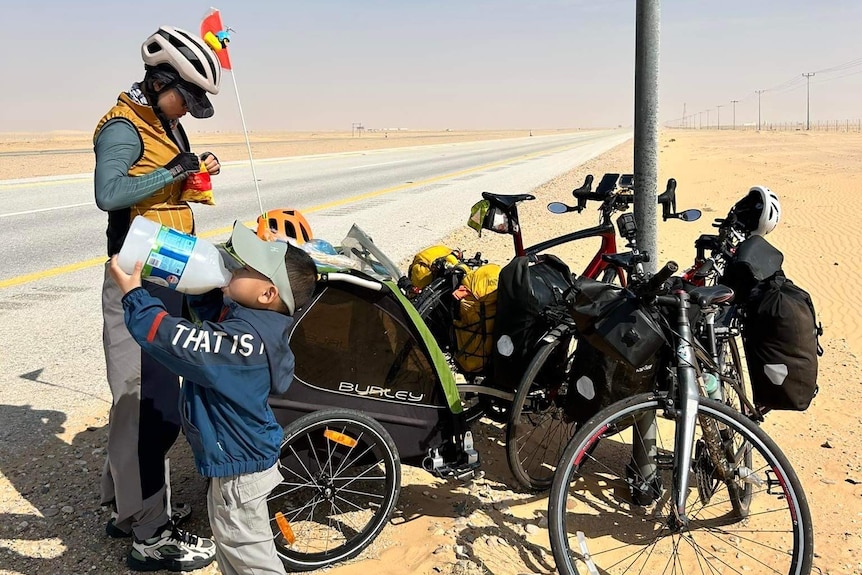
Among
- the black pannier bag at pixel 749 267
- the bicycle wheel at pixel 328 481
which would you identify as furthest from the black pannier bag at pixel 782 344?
the bicycle wheel at pixel 328 481

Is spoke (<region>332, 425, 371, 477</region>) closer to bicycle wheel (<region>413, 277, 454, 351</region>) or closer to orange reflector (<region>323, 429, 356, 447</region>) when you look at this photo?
orange reflector (<region>323, 429, 356, 447</region>)

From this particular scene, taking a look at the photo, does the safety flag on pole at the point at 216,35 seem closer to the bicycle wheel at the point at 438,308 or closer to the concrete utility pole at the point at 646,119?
the bicycle wheel at the point at 438,308

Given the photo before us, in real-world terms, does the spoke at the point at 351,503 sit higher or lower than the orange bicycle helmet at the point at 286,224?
lower

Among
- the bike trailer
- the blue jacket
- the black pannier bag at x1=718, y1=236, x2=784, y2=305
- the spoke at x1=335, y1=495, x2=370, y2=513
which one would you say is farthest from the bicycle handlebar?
the spoke at x1=335, y1=495, x2=370, y2=513

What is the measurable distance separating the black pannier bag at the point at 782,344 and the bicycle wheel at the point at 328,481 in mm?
1761

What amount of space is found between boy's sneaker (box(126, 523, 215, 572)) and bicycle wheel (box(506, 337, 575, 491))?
159cm

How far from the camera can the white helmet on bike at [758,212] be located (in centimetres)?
382

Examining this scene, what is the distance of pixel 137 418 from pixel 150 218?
2.77 feet

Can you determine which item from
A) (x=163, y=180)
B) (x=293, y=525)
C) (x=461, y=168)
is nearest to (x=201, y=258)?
(x=163, y=180)

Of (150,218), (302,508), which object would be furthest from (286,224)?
(302,508)

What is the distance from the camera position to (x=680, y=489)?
2812 millimetres

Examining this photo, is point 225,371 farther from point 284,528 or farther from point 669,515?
point 669,515

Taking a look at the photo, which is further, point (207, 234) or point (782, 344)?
point (207, 234)

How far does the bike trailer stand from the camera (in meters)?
3.17
